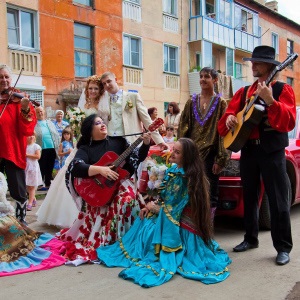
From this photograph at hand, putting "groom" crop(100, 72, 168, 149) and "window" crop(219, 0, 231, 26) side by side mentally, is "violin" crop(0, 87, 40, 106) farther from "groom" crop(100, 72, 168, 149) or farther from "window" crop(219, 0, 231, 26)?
"window" crop(219, 0, 231, 26)

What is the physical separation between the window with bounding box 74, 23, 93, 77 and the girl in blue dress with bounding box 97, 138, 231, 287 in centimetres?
1171

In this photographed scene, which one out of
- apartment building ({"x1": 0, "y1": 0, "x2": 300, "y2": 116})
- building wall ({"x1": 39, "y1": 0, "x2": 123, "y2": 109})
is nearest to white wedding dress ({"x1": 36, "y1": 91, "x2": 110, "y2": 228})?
apartment building ({"x1": 0, "y1": 0, "x2": 300, "y2": 116})

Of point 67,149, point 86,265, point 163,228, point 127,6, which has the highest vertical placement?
point 127,6

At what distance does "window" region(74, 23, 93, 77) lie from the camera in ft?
48.2

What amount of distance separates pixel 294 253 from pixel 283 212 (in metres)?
0.57

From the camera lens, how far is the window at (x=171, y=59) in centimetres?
1847

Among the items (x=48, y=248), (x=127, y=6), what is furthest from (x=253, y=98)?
(x=127, y=6)

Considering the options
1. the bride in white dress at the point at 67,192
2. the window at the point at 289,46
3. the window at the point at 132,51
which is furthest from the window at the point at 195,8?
the bride in white dress at the point at 67,192

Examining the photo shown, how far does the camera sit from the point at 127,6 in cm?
1642

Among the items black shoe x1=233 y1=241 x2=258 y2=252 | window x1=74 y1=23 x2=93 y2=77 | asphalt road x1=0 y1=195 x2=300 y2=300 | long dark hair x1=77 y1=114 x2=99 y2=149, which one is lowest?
asphalt road x1=0 y1=195 x2=300 y2=300

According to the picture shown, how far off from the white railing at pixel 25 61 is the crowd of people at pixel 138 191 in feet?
28.7

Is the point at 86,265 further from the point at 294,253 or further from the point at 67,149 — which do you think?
the point at 67,149

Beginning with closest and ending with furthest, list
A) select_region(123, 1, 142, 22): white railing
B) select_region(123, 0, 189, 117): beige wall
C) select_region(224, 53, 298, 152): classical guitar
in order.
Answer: select_region(224, 53, 298, 152): classical guitar → select_region(123, 1, 142, 22): white railing → select_region(123, 0, 189, 117): beige wall

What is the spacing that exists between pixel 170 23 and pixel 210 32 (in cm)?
258
